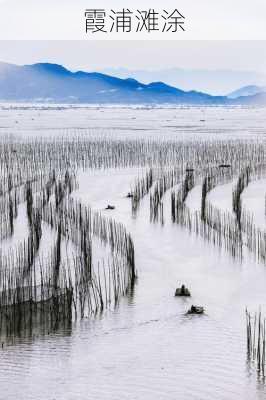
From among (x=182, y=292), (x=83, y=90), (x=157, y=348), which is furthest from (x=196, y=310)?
(x=83, y=90)

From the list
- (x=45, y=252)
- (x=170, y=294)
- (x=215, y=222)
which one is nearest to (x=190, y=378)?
(x=170, y=294)

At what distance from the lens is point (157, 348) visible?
327 centimetres

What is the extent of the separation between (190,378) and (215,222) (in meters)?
3.09

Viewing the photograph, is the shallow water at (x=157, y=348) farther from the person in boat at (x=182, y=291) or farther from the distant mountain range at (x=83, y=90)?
the distant mountain range at (x=83, y=90)

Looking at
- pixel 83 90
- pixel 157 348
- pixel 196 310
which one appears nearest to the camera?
pixel 157 348

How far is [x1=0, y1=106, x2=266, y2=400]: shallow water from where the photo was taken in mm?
2787

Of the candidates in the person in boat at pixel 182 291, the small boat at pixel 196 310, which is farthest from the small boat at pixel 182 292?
the small boat at pixel 196 310

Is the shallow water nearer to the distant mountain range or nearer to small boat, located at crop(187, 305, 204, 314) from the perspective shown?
small boat, located at crop(187, 305, 204, 314)

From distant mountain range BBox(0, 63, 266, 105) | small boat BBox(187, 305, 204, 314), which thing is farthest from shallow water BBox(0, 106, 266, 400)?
distant mountain range BBox(0, 63, 266, 105)

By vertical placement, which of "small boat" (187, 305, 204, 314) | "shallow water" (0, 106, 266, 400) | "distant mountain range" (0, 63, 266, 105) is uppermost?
"distant mountain range" (0, 63, 266, 105)

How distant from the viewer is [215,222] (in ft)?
19.2

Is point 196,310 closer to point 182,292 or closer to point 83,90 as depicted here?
point 182,292

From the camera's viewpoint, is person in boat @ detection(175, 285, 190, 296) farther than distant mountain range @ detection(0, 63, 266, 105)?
No

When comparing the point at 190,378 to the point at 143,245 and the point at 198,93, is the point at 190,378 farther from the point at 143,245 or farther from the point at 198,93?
the point at 198,93
